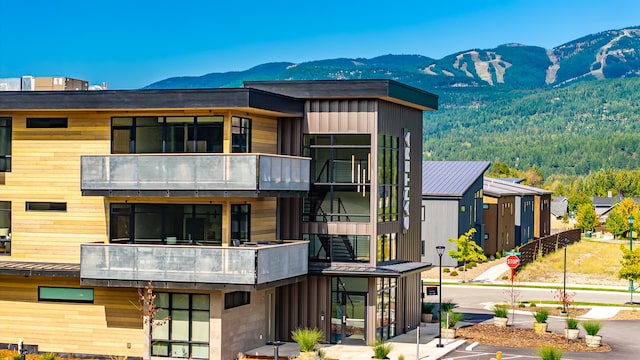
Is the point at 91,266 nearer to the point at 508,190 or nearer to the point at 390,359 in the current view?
the point at 390,359

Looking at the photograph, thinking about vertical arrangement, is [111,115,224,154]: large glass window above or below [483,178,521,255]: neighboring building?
above

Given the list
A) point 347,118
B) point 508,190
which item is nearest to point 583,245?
point 508,190

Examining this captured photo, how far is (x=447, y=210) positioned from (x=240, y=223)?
42.3 m

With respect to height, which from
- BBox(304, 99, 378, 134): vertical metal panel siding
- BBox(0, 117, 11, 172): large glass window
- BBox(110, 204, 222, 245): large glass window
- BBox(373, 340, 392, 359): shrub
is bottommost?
BBox(373, 340, 392, 359): shrub

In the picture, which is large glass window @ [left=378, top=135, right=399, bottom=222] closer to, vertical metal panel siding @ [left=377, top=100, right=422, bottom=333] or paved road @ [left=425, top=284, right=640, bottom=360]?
vertical metal panel siding @ [left=377, top=100, right=422, bottom=333]

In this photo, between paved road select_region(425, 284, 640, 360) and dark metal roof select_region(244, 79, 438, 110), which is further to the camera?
paved road select_region(425, 284, 640, 360)

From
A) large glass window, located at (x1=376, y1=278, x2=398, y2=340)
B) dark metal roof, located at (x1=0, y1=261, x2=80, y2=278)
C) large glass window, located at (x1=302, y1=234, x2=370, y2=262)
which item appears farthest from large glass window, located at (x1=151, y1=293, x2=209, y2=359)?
large glass window, located at (x1=376, y1=278, x2=398, y2=340)

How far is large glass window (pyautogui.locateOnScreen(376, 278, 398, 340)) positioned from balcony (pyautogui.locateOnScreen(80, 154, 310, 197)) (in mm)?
6620

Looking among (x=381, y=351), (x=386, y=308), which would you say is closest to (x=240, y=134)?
(x=381, y=351)

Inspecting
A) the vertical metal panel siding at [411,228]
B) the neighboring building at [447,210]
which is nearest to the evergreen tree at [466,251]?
the neighboring building at [447,210]

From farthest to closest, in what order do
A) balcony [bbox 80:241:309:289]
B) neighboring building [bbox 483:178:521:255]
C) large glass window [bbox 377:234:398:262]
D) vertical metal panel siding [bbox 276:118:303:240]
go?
neighboring building [bbox 483:178:521:255] → large glass window [bbox 377:234:398:262] → vertical metal panel siding [bbox 276:118:303:240] → balcony [bbox 80:241:309:289]

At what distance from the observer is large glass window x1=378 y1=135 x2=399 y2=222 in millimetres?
43000

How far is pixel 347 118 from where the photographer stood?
42.0 meters

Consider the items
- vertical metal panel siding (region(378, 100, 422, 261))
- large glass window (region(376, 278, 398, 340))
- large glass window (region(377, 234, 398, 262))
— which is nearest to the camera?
large glass window (region(376, 278, 398, 340))
